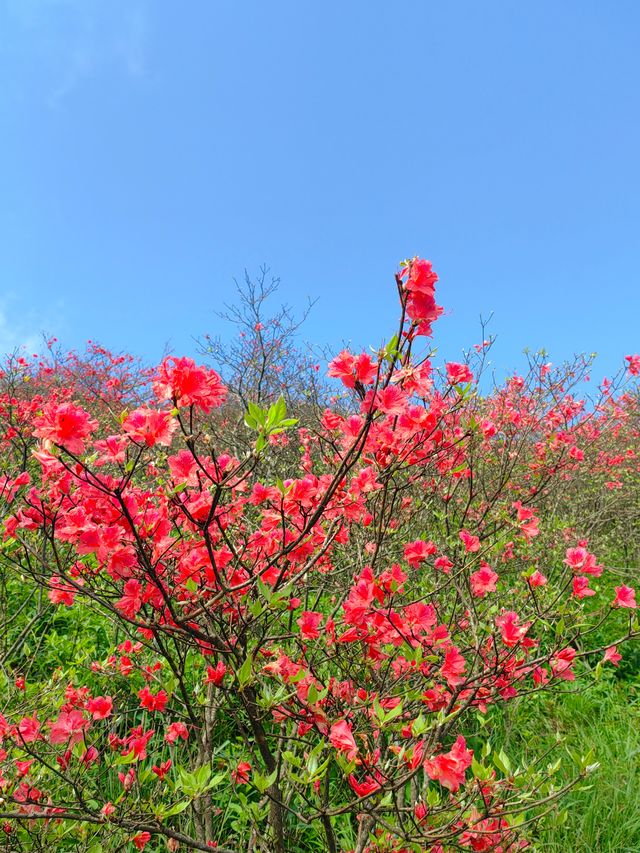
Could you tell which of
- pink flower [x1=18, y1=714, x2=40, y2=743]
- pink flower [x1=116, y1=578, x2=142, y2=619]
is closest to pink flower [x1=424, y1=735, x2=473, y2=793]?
pink flower [x1=116, y1=578, x2=142, y2=619]

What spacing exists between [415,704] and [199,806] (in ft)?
3.32

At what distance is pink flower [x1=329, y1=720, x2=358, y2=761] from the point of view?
1.43 m

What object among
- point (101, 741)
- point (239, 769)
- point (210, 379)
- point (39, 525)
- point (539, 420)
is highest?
point (539, 420)

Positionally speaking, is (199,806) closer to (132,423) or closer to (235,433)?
(132,423)

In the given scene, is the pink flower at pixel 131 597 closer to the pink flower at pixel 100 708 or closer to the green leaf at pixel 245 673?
the green leaf at pixel 245 673

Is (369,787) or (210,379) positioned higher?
(210,379)

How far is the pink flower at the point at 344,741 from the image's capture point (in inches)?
56.2

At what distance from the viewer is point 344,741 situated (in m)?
1.44

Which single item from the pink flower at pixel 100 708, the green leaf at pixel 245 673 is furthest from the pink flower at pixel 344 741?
the pink flower at pixel 100 708

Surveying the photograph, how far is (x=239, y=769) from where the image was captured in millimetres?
1931

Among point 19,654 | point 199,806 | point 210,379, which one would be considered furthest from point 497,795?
point 19,654

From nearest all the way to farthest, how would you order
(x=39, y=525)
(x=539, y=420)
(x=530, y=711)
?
1. (x=39, y=525)
2. (x=530, y=711)
3. (x=539, y=420)

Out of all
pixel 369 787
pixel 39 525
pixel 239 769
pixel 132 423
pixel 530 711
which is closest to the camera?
pixel 132 423

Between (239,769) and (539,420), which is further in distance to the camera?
(539,420)
